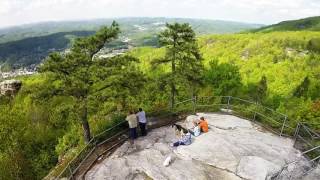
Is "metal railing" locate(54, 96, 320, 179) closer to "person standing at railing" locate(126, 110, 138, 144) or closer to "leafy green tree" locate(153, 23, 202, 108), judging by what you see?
"person standing at railing" locate(126, 110, 138, 144)

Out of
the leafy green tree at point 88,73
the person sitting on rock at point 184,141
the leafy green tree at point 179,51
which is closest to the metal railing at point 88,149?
the leafy green tree at point 88,73

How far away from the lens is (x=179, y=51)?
34.2m

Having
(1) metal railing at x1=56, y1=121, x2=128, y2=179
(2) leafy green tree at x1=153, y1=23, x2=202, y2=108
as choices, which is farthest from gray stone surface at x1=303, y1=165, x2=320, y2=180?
(2) leafy green tree at x1=153, y1=23, x2=202, y2=108

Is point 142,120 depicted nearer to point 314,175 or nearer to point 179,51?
point 314,175

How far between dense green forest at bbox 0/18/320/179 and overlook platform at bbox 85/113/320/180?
13.1 ft

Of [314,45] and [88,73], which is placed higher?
[88,73]

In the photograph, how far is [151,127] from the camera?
23719mm

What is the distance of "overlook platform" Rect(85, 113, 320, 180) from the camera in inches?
689

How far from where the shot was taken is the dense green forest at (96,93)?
22875mm

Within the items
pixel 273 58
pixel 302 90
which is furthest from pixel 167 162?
pixel 273 58

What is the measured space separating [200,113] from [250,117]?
3605mm

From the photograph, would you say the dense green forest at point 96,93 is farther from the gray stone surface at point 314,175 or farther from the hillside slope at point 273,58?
the gray stone surface at point 314,175

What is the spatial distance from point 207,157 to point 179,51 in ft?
56.0

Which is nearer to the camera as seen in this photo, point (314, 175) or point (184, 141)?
point (314, 175)
